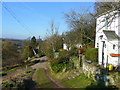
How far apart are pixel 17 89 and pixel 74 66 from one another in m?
6.49

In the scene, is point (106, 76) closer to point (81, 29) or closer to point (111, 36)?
point (111, 36)

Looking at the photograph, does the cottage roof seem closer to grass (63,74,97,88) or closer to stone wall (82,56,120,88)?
stone wall (82,56,120,88)

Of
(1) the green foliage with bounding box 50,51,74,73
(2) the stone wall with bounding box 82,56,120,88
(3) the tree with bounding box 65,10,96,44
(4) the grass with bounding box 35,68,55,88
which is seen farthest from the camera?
(3) the tree with bounding box 65,10,96,44

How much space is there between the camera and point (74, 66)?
11391mm

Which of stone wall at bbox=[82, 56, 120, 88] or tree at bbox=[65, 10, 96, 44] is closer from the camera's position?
stone wall at bbox=[82, 56, 120, 88]

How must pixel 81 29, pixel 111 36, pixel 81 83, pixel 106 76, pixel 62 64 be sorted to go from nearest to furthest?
pixel 106 76, pixel 81 83, pixel 111 36, pixel 62 64, pixel 81 29

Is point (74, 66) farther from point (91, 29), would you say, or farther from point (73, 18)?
point (73, 18)

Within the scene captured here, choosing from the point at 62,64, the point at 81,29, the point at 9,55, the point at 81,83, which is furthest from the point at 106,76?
the point at 9,55

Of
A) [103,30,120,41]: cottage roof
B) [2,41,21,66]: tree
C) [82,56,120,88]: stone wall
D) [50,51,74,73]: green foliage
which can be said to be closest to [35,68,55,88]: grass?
[50,51,74,73]: green foliage

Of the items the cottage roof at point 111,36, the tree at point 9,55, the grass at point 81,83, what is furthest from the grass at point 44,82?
the tree at point 9,55

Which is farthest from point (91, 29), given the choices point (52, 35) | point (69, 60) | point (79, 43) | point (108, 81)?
point (108, 81)

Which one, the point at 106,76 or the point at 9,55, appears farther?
the point at 9,55

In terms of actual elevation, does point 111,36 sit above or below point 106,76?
above

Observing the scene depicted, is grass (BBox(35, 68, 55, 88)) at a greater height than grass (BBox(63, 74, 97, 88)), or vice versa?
grass (BBox(63, 74, 97, 88))
